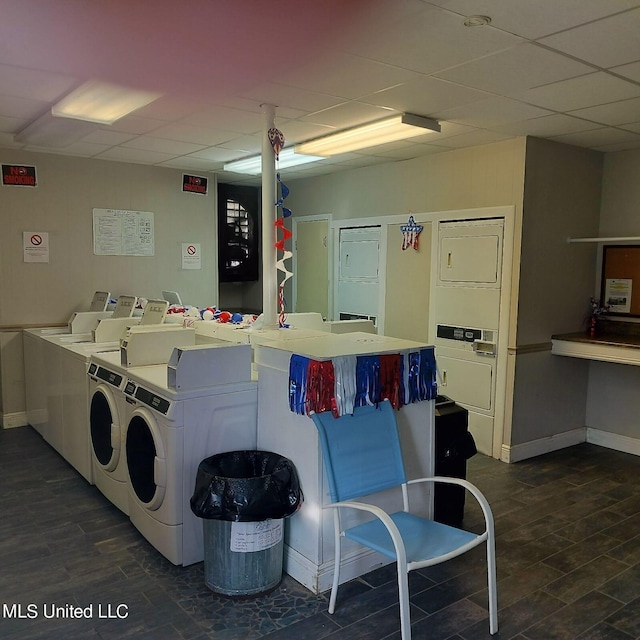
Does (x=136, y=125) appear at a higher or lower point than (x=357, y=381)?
higher

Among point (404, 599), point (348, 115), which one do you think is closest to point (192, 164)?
point (348, 115)

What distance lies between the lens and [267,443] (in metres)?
2.85

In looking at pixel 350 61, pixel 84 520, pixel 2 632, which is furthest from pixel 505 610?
pixel 350 61

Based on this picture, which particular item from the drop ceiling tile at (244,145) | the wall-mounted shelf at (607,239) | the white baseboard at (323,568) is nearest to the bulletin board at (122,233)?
the drop ceiling tile at (244,145)

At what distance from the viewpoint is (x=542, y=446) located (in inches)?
183

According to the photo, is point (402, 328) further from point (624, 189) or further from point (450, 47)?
point (450, 47)

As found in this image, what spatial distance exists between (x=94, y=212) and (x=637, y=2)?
15.2ft

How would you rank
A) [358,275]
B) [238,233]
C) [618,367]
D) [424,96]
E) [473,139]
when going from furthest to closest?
1. [238,233]
2. [358,275]
3. [618,367]
4. [473,139]
5. [424,96]

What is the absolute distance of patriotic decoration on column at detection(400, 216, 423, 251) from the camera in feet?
16.5

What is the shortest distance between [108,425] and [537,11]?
121 inches

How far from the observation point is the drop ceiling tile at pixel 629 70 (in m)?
2.71

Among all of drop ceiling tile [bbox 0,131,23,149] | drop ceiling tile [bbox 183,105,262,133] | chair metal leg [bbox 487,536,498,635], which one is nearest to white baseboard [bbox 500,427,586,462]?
chair metal leg [bbox 487,536,498,635]

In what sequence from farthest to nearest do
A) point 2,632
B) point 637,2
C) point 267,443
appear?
1. point 267,443
2. point 2,632
3. point 637,2

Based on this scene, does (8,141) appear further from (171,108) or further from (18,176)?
(171,108)
